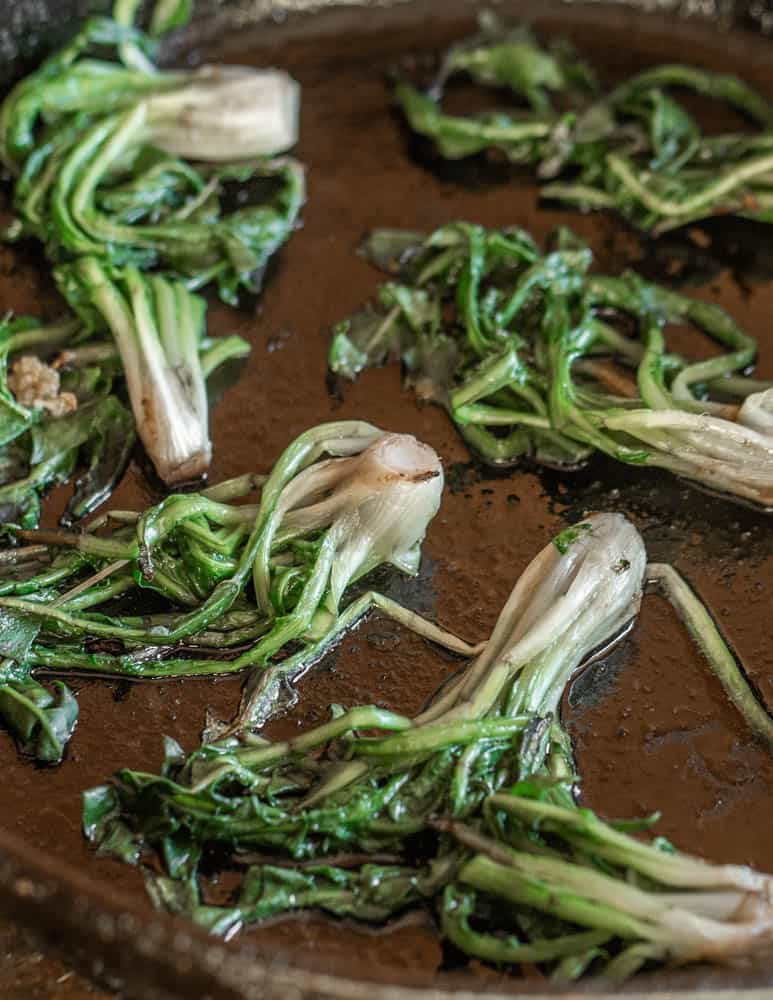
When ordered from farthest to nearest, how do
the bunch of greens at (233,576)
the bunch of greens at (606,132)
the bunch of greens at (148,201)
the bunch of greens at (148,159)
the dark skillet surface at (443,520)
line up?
the bunch of greens at (606,132) → the bunch of greens at (148,159) → the bunch of greens at (148,201) → the bunch of greens at (233,576) → the dark skillet surface at (443,520)

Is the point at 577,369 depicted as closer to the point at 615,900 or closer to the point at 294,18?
the point at 615,900

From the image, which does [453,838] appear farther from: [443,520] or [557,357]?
[557,357]

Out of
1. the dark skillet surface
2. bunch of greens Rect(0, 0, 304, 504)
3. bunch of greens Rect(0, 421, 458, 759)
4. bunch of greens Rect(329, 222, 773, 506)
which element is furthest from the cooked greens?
bunch of greens Rect(329, 222, 773, 506)

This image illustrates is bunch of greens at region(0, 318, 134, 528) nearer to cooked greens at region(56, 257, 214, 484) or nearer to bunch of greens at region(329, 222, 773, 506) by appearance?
cooked greens at region(56, 257, 214, 484)

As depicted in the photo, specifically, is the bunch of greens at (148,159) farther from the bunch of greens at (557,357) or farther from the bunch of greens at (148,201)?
the bunch of greens at (557,357)

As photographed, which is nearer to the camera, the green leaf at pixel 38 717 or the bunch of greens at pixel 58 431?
the green leaf at pixel 38 717

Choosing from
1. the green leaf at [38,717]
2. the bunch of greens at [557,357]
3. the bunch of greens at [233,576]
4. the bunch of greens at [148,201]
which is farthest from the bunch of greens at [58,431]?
the bunch of greens at [557,357]

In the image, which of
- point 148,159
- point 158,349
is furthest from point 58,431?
point 148,159

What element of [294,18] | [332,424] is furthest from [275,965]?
[294,18]
